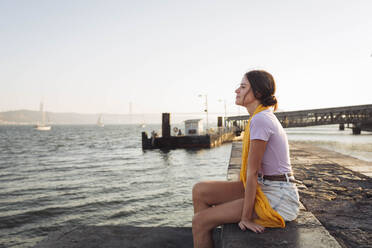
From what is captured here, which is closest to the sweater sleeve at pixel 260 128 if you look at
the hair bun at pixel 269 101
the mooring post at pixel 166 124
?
the hair bun at pixel 269 101

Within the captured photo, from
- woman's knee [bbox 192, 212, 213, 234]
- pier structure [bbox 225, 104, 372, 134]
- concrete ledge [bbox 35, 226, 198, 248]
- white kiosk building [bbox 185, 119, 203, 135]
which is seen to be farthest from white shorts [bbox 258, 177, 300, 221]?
white kiosk building [bbox 185, 119, 203, 135]

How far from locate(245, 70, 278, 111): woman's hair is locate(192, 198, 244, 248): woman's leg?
81 centimetres

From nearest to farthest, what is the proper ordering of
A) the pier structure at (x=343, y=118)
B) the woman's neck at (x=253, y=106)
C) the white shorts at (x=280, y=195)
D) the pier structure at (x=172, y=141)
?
the white shorts at (x=280, y=195) → the woman's neck at (x=253, y=106) → the pier structure at (x=172, y=141) → the pier structure at (x=343, y=118)

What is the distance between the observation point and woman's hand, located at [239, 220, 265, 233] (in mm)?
2205

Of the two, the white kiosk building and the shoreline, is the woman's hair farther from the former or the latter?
the white kiosk building

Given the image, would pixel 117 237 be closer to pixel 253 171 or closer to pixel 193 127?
pixel 253 171

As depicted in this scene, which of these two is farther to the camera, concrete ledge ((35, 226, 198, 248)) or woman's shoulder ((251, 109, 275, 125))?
concrete ledge ((35, 226, 198, 248))

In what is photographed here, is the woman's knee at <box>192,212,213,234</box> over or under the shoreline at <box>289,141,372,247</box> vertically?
over

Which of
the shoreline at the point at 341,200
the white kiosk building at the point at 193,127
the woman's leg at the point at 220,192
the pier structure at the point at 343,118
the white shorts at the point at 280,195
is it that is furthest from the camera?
the white kiosk building at the point at 193,127

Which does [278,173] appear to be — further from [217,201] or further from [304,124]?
[304,124]

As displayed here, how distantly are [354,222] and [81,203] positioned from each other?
883 centimetres

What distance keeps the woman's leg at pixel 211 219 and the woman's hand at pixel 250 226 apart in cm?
7

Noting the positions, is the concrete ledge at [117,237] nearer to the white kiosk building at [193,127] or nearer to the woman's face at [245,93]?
the woman's face at [245,93]

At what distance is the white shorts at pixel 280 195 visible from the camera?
2.26m
